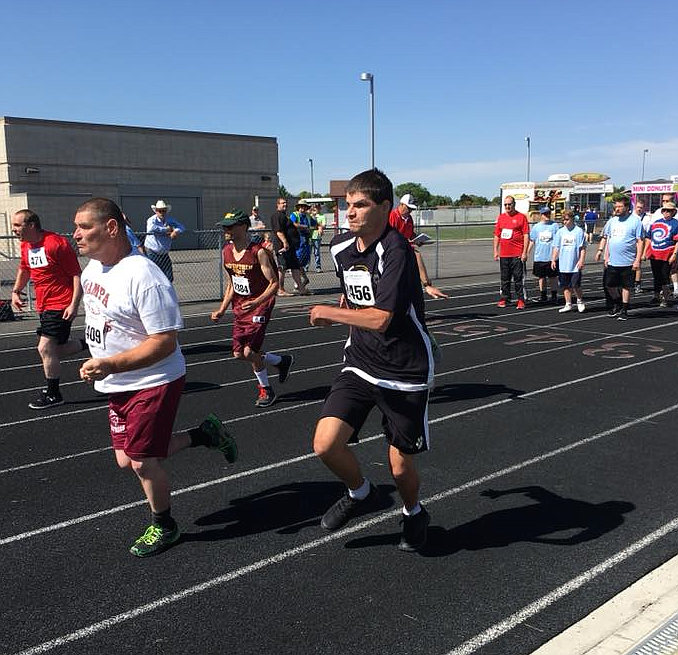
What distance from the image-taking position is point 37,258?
705cm

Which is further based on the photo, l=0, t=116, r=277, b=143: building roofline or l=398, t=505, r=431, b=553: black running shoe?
l=0, t=116, r=277, b=143: building roofline

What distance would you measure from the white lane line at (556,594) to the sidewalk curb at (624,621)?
19cm

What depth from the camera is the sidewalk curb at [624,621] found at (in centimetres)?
298

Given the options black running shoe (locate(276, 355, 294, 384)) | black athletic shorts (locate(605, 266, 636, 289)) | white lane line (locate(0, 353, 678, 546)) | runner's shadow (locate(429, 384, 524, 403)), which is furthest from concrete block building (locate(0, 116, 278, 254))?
white lane line (locate(0, 353, 678, 546))

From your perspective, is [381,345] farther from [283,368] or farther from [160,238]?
[160,238]

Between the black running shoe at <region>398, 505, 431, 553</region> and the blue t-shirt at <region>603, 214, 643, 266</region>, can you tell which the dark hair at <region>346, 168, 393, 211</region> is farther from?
the blue t-shirt at <region>603, 214, 643, 266</region>

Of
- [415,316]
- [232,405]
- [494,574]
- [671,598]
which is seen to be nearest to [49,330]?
[232,405]

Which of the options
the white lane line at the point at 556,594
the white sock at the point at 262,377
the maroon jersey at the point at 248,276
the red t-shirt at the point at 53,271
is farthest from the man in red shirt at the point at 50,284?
the white lane line at the point at 556,594

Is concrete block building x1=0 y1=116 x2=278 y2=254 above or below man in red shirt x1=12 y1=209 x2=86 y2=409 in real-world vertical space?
above

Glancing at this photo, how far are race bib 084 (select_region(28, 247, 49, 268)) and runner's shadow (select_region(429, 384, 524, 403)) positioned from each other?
4.20m

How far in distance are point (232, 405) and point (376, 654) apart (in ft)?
14.5

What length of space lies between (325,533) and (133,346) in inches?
63.4

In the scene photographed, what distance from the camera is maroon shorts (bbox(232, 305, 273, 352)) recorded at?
272 inches

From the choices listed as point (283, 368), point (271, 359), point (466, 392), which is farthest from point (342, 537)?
point (466, 392)
